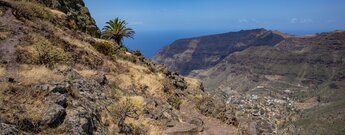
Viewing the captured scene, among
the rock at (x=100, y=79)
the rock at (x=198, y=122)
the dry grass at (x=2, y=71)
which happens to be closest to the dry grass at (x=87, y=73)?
the rock at (x=100, y=79)

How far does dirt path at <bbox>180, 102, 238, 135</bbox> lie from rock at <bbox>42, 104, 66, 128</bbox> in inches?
358

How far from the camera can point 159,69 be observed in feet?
128

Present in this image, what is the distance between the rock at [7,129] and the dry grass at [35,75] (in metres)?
4.21

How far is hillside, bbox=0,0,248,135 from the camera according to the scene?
14672mm

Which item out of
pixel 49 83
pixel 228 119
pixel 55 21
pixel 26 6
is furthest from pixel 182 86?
pixel 49 83

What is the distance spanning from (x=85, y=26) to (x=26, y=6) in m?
10.2

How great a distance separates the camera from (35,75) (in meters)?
18.3

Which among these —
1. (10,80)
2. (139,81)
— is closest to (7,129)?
(10,80)

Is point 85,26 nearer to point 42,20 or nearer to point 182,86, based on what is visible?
point 42,20

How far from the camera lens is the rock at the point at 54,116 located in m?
14.1

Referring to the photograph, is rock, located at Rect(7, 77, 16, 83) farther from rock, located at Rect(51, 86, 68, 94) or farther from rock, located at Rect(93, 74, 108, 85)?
rock, located at Rect(93, 74, 108, 85)

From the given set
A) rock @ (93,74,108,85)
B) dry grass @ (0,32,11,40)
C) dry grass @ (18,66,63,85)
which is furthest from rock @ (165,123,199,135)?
dry grass @ (0,32,11,40)

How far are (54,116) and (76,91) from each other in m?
4.19

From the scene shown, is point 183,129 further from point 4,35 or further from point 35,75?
point 4,35
